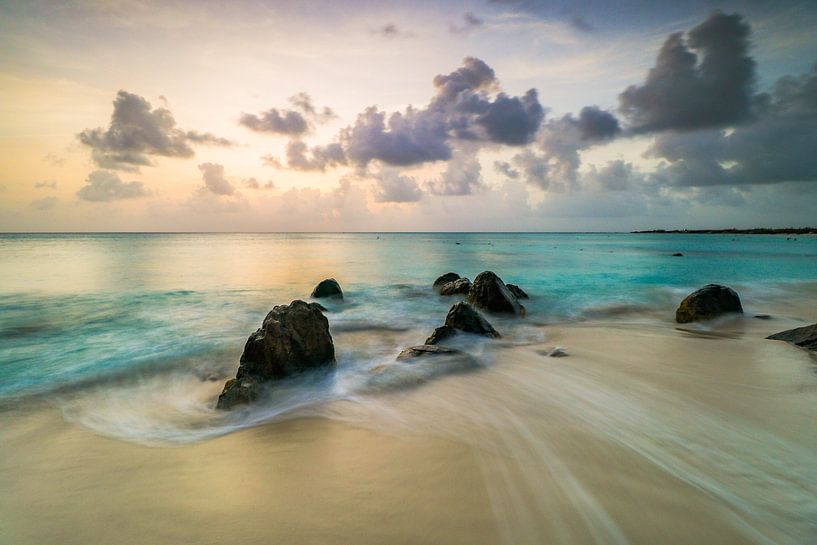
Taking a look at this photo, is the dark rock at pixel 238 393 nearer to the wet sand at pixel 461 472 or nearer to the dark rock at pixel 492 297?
the wet sand at pixel 461 472

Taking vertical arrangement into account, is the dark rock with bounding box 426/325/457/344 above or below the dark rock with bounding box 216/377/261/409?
above

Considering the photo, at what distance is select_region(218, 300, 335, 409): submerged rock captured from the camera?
5.55 meters

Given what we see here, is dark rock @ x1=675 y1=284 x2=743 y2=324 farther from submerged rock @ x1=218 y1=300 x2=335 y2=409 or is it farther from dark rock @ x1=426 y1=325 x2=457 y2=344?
submerged rock @ x1=218 y1=300 x2=335 y2=409

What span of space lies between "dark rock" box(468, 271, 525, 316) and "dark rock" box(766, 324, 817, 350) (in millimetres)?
5625

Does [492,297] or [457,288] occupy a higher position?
[492,297]

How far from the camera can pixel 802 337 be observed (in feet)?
22.4

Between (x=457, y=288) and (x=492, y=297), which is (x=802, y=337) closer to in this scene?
(x=492, y=297)

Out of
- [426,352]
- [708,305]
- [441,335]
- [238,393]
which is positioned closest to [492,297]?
[441,335]

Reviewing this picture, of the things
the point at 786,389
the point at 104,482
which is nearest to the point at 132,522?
the point at 104,482

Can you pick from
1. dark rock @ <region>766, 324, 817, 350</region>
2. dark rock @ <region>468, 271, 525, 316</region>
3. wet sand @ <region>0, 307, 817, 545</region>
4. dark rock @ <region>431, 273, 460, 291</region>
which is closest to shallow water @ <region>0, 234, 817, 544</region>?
wet sand @ <region>0, 307, 817, 545</region>

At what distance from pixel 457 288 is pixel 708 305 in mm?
7566

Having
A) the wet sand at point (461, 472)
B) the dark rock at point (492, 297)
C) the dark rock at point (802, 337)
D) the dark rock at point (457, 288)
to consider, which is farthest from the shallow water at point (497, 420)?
the dark rock at point (457, 288)

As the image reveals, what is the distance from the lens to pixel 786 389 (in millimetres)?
4977

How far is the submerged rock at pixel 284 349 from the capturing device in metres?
5.55
